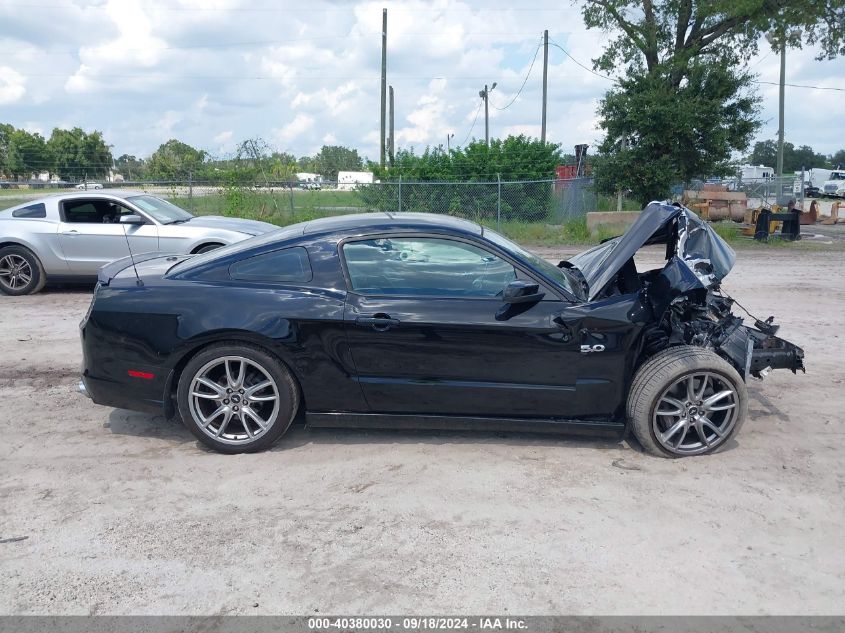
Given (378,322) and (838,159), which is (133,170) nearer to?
(378,322)

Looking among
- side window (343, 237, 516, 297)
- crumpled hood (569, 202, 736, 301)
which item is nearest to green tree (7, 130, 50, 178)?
side window (343, 237, 516, 297)

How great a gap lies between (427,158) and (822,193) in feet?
113

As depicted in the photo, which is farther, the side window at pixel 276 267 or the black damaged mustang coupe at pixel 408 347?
the side window at pixel 276 267

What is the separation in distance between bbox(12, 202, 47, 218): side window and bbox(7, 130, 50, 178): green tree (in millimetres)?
28943

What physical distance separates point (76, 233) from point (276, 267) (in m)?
6.76

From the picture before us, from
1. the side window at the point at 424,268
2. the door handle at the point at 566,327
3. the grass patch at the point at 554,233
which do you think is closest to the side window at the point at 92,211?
the side window at the point at 424,268

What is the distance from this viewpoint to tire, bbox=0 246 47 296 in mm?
10258

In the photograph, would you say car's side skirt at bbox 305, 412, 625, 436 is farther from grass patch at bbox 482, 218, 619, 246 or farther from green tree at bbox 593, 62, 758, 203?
green tree at bbox 593, 62, 758, 203

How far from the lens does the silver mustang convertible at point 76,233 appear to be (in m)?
10.2

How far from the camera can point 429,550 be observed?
3559 mm

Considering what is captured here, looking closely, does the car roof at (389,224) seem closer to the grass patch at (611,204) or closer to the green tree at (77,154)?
the grass patch at (611,204)

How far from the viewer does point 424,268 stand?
4719 millimetres

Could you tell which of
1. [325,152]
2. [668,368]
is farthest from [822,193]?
[668,368]

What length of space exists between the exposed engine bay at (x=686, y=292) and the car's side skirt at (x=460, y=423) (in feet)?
2.13
